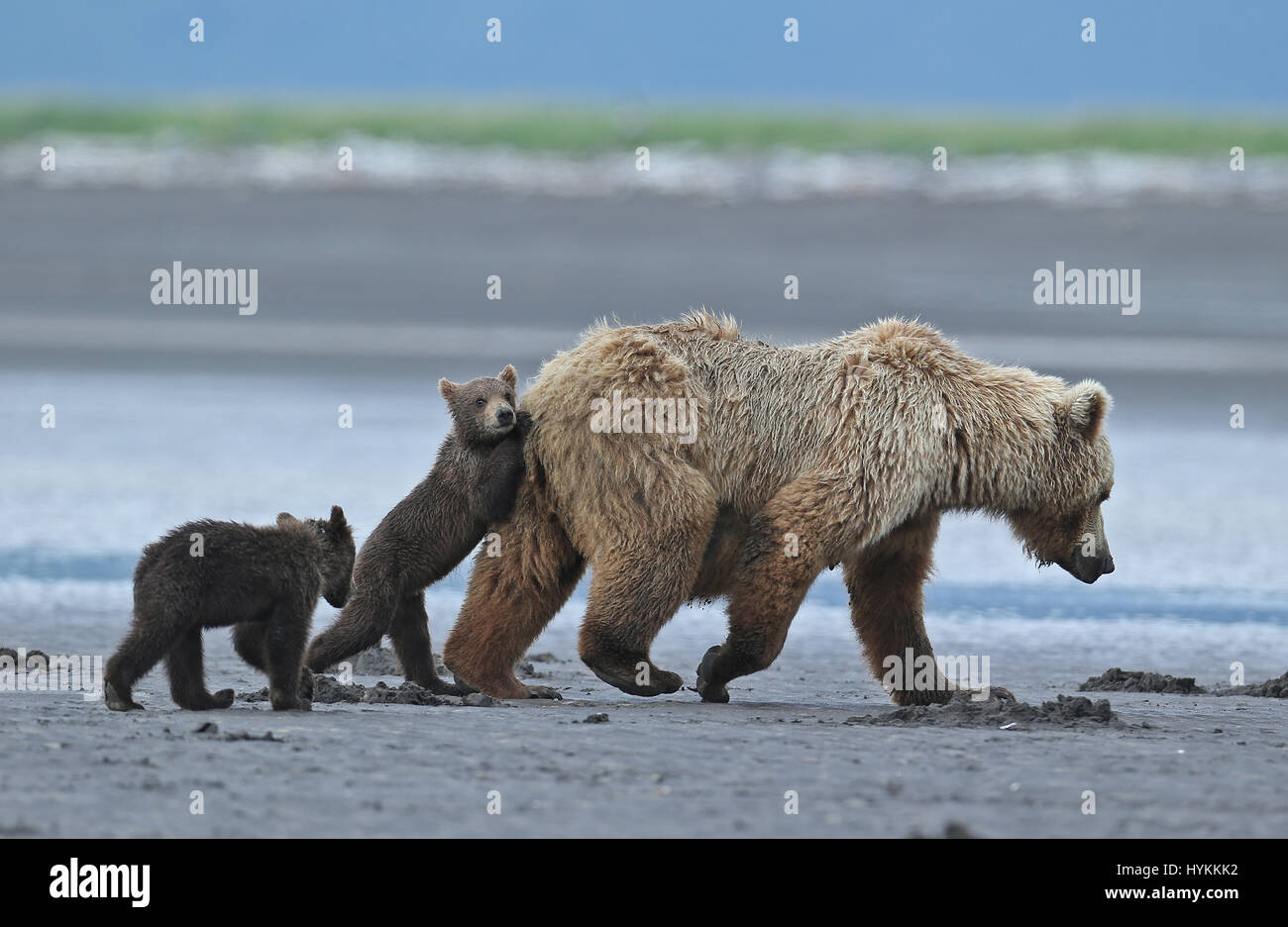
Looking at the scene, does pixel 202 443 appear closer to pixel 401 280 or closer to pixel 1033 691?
pixel 401 280

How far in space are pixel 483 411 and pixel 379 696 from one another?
4.23 feet

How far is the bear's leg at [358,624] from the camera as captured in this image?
24.8 ft

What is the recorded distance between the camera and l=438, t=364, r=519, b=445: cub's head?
7711mm

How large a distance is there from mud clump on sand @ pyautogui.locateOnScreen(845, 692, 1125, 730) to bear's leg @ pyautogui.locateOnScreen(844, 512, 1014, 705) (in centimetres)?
93

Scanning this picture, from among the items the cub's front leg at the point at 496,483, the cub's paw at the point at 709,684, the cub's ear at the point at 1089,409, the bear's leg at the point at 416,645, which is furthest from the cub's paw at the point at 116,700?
the cub's ear at the point at 1089,409

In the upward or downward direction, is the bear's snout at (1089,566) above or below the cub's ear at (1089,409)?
below

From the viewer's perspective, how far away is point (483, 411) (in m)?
7.76
